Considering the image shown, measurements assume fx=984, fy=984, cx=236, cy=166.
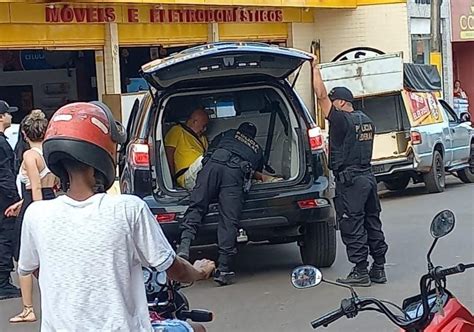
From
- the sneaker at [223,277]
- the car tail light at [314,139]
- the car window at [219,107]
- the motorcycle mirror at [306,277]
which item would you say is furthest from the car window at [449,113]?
the motorcycle mirror at [306,277]

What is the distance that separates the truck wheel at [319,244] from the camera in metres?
9.46

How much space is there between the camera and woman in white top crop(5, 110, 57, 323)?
313 inches

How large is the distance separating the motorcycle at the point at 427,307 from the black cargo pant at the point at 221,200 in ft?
16.5

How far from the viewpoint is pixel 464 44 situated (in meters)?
32.2

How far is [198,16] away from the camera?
Result: 20.5m

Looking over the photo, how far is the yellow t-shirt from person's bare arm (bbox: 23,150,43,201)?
6.46ft

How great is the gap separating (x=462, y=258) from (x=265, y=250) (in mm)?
2330

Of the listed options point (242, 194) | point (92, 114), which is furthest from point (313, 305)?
point (92, 114)

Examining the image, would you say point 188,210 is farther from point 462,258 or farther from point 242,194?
point 462,258

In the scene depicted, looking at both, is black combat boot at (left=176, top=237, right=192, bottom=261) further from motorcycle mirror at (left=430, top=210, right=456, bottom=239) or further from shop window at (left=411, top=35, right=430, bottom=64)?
shop window at (left=411, top=35, right=430, bottom=64)

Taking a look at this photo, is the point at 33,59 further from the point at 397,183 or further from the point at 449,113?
the point at 449,113

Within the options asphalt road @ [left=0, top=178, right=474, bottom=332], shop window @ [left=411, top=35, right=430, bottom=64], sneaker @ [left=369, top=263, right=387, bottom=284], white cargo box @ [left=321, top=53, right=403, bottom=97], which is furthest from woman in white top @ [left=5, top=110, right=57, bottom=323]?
shop window @ [left=411, top=35, right=430, bottom=64]

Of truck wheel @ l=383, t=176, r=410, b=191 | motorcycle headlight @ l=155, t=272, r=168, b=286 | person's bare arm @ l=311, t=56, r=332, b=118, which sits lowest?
truck wheel @ l=383, t=176, r=410, b=191

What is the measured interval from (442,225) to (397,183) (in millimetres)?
13588
